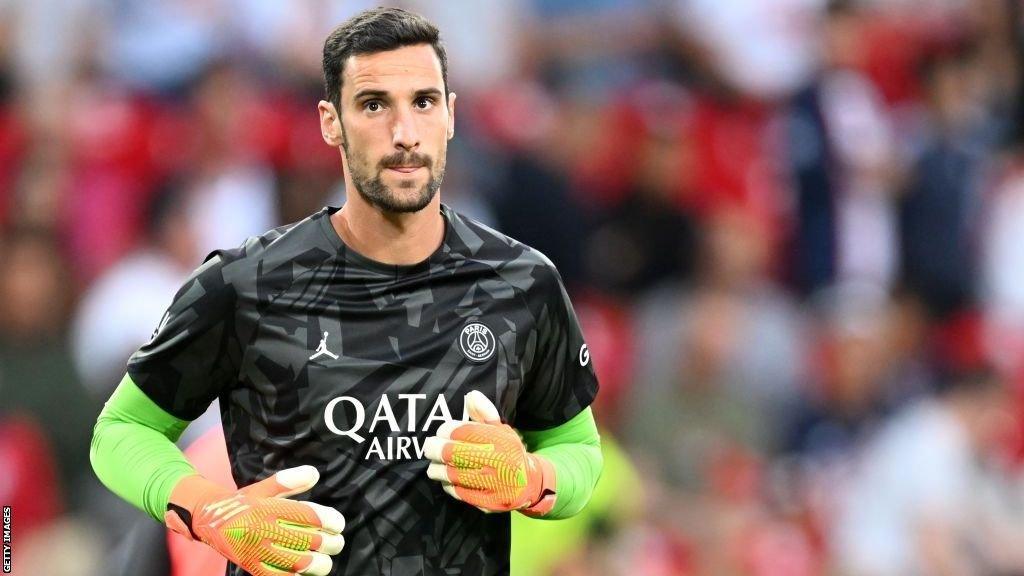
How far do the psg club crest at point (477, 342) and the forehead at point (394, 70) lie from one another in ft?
1.72

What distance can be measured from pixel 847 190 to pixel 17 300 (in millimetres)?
4235

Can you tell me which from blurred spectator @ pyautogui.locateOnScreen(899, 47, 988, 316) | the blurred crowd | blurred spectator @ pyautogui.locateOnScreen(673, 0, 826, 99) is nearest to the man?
the blurred crowd

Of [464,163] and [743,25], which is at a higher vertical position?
[743,25]

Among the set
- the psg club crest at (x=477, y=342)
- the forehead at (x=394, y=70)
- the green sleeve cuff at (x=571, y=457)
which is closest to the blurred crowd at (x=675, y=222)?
the green sleeve cuff at (x=571, y=457)

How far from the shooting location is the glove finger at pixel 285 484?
3090 mm

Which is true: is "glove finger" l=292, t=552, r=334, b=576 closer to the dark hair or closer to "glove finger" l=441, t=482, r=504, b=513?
"glove finger" l=441, t=482, r=504, b=513

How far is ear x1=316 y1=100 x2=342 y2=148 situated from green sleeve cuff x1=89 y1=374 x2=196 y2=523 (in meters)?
0.69

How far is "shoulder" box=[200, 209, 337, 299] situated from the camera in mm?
3295

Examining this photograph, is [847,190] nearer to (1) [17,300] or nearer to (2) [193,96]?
(2) [193,96]

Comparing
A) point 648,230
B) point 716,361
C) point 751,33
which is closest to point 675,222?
point 648,230

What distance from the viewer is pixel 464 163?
7.76 metres

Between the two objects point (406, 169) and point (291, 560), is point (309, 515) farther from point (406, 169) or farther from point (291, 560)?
point (406, 169)

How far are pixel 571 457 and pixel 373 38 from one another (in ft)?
3.35

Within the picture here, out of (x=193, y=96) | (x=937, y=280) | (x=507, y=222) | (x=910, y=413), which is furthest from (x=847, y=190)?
(x=193, y=96)
